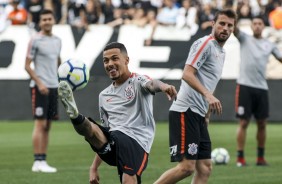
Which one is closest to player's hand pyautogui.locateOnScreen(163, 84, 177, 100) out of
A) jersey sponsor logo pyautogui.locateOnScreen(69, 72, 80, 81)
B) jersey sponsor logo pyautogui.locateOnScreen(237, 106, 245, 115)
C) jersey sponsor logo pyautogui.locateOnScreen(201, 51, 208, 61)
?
Result: jersey sponsor logo pyautogui.locateOnScreen(69, 72, 80, 81)

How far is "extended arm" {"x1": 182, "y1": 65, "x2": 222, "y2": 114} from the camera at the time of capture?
30.5ft

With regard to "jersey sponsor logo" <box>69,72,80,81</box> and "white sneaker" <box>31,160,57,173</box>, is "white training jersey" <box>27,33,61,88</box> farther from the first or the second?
"jersey sponsor logo" <box>69,72,80,81</box>

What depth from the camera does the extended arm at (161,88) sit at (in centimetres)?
833

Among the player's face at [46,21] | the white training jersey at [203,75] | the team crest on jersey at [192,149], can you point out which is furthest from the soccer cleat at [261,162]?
the team crest on jersey at [192,149]

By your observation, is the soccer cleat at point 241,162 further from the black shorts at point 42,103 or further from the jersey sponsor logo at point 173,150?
the jersey sponsor logo at point 173,150

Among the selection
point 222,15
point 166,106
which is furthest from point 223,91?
point 222,15

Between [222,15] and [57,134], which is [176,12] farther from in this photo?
[222,15]

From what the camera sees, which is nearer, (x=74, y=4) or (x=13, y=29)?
(x=13, y=29)

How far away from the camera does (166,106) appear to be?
81.8ft

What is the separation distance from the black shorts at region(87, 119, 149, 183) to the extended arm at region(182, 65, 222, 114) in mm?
887

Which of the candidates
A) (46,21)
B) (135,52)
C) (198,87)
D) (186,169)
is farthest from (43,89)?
(135,52)

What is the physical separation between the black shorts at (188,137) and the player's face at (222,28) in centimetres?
90

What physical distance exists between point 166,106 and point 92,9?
184 inches

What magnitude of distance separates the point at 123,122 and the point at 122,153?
0.37 m
